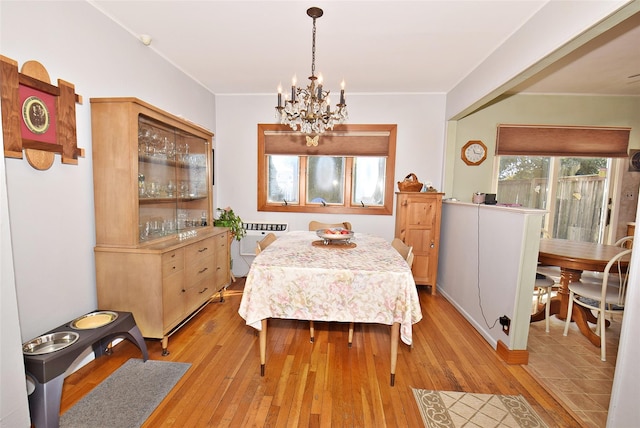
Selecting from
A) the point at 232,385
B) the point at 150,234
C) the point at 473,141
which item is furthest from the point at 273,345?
the point at 473,141

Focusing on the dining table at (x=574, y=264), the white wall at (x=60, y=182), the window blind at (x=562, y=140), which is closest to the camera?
the white wall at (x=60, y=182)

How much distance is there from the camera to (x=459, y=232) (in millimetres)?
3361

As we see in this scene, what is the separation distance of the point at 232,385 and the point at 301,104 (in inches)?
84.4

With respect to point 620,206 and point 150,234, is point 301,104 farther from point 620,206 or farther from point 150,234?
point 620,206

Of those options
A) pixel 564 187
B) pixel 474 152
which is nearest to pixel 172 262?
pixel 474 152

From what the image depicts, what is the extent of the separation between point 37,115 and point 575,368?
423 centimetres

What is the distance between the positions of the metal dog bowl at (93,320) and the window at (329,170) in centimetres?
242

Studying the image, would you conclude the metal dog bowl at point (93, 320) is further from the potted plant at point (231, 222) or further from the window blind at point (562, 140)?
the window blind at point (562, 140)

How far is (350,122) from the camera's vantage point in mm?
4023

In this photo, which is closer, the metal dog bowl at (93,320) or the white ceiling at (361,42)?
the metal dog bowl at (93,320)

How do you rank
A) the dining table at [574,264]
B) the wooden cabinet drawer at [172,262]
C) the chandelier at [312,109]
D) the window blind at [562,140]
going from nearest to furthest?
the chandelier at [312,109], the wooden cabinet drawer at [172,262], the dining table at [574,264], the window blind at [562,140]

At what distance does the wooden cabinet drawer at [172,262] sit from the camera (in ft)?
7.34

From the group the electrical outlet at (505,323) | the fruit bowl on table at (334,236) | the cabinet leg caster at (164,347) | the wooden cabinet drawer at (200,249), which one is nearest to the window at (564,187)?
the electrical outlet at (505,323)

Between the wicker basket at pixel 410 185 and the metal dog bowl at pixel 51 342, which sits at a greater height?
the wicker basket at pixel 410 185
